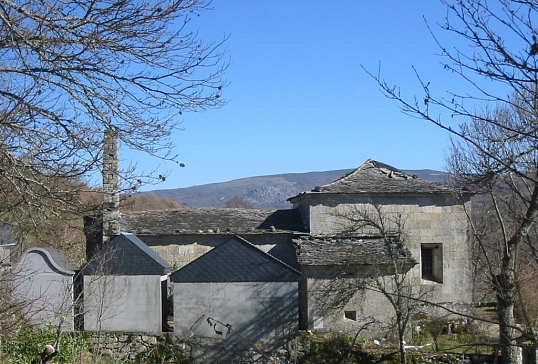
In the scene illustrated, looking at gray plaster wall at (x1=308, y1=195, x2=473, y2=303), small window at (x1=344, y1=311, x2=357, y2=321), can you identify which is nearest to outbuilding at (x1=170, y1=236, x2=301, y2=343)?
small window at (x1=344, y1=311, x2=357, y2=321)

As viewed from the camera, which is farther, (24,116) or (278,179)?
(278,179)

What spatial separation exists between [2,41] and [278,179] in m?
98.6

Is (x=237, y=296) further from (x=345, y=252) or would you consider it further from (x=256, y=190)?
(x=256, y=190)

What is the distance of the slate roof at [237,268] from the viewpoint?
15828 mm

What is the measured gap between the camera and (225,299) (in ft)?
52.0

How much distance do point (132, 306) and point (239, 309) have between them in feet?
9.48

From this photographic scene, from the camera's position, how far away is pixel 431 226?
777 inches

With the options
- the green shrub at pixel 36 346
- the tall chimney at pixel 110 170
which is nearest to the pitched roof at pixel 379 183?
the green shrub at pixel 36 346

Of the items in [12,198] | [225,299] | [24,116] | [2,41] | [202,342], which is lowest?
[202,342]

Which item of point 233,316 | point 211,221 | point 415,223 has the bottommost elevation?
point 233,316

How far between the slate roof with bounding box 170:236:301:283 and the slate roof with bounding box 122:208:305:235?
3.34 metres

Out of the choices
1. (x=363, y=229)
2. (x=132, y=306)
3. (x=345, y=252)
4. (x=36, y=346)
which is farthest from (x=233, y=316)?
(x=363, y=229)

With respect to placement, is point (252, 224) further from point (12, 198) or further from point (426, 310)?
point (12, 198)

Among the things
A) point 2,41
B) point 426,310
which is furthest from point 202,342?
point 2,41
